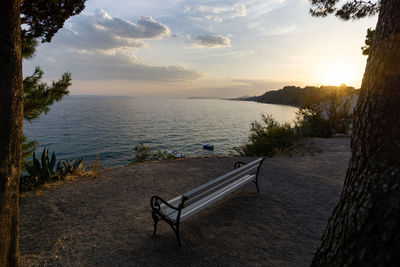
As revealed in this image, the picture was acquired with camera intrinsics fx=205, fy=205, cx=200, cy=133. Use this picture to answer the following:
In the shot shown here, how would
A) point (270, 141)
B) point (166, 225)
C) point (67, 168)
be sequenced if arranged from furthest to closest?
1. point (270, 141)
2. point (67, 168)
3. point (166, 225)

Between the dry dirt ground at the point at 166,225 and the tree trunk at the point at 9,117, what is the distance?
975 millimetres

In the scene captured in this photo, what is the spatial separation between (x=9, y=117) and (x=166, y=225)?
2633 millimetres

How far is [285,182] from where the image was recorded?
554 centimetres

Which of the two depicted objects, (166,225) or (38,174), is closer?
(166,225)

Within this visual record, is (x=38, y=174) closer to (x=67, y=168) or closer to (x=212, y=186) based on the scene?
(x=67, y=168)

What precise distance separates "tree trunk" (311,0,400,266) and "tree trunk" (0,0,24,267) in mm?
2843

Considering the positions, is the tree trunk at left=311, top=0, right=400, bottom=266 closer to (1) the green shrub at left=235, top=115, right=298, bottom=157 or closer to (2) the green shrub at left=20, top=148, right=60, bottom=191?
(2) the green shrub at left=20, top=148, right=60, bottom=191

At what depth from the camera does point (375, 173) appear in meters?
1.27

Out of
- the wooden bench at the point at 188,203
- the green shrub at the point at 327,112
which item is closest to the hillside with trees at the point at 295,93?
the green shrub at the point at 327,112

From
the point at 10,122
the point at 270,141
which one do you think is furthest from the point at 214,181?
the point at 270,141

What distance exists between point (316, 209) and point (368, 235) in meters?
3.36

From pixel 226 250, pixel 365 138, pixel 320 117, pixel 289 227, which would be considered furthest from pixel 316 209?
pixel 320 117

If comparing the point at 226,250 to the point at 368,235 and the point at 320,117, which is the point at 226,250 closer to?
the point at 368,235

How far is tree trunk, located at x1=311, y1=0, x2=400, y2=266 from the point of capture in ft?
3.70
